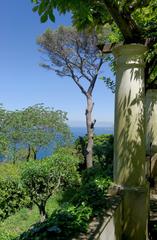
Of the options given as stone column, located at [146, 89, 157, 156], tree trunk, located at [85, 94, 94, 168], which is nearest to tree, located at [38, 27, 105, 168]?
tree trunk, located at [85, 94, 94, 168]

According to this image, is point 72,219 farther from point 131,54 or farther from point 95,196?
point 131,54

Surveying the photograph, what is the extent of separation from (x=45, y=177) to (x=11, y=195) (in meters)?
1.76

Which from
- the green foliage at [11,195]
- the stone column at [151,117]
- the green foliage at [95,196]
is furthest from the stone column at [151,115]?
Result: the green foliage at [11,195]

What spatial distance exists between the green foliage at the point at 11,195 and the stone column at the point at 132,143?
1127cm

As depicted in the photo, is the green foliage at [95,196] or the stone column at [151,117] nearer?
the green foliage at [95,196]

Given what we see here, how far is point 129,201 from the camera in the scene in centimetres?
454

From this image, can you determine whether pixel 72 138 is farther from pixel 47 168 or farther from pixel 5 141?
pixel 47 168

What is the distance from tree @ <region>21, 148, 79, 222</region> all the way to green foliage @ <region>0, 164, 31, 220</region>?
79cm

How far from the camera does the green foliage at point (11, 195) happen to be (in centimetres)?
1534

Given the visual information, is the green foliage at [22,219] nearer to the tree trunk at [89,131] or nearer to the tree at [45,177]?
the tree at [45,177]

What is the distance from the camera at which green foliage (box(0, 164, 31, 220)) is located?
604 inches

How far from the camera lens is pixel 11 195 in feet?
51.4

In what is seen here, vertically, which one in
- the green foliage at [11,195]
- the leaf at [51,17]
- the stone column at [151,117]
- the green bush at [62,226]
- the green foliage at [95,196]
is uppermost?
the leaf at [51,17]

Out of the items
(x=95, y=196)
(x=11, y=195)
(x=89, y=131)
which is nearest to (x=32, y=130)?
(x=89, y=131)
